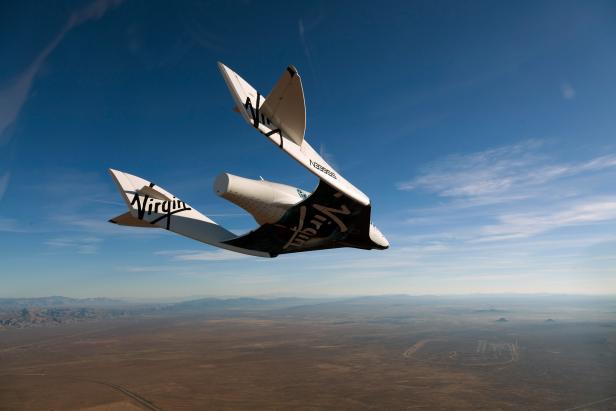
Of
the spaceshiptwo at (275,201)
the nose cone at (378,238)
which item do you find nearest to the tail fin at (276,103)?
the spaceshiptwo at (275,201)

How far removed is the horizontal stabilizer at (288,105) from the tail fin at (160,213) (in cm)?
616

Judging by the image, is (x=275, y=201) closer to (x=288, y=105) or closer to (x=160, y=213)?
(x=288, y=105)

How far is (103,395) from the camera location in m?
107

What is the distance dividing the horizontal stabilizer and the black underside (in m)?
1.81

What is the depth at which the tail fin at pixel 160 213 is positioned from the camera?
10867 millimetres

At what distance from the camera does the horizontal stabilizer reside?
20.9 ft

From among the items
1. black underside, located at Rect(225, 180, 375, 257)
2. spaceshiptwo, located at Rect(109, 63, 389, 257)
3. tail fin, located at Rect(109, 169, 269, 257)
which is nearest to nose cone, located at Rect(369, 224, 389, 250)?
spaceshiptwo, located at Rect(109, 63, 389, 257)

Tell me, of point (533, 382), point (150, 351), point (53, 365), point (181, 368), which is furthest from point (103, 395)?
point (533, 382)

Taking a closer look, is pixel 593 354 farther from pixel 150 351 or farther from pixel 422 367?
pixel 150 351

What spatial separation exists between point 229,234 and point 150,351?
222925 mm

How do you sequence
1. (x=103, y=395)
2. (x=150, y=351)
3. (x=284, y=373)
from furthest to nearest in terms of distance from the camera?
(x=150, y=351)
(x=284, y=373)
(x=103, y=395)

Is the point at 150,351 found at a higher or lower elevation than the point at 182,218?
lower

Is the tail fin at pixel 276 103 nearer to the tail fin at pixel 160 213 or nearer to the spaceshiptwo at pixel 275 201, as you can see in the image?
the spaceshiptwo at pixel 275 201

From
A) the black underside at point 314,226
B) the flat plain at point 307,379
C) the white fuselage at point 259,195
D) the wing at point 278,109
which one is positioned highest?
the wing at point 278,109
